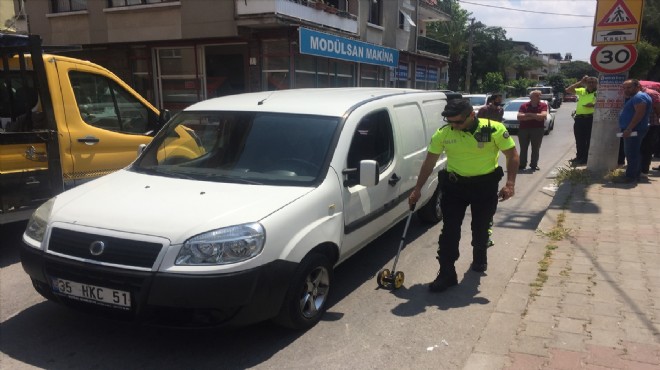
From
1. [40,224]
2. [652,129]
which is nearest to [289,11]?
[652,129]

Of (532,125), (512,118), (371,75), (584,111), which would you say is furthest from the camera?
(371,75)

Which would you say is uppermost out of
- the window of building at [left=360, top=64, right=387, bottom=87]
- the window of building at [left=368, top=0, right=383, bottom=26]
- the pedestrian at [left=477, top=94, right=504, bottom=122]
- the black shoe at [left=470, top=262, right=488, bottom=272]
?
the window of building at [left=368, top=0, right=383, bottom=26]

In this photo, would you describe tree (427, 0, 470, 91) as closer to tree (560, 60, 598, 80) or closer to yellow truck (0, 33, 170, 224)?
yellow truck (0, 33, 170, 224)

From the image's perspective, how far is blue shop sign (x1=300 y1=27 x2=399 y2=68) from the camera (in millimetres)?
17250

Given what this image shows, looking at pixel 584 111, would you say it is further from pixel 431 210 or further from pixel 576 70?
pixel 576 70

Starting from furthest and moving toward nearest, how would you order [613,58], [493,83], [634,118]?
[493,83] < [613,58] < [634,118]

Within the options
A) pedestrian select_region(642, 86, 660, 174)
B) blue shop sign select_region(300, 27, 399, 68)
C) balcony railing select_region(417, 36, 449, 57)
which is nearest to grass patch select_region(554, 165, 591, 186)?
pedestrian select_region(642, 86, 660, 174)

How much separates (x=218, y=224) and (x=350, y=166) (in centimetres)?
139

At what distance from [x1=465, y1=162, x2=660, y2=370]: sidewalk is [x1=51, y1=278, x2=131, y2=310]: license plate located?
2158mm

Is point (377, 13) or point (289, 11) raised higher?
point (377, 13)

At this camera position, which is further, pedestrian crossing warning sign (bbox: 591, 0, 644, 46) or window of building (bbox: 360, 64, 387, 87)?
window of building (bbox: 360, 64, 387, 87)

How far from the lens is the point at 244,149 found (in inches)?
163

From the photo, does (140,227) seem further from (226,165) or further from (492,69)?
(492,69)

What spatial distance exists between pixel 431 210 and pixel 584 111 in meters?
5.83
